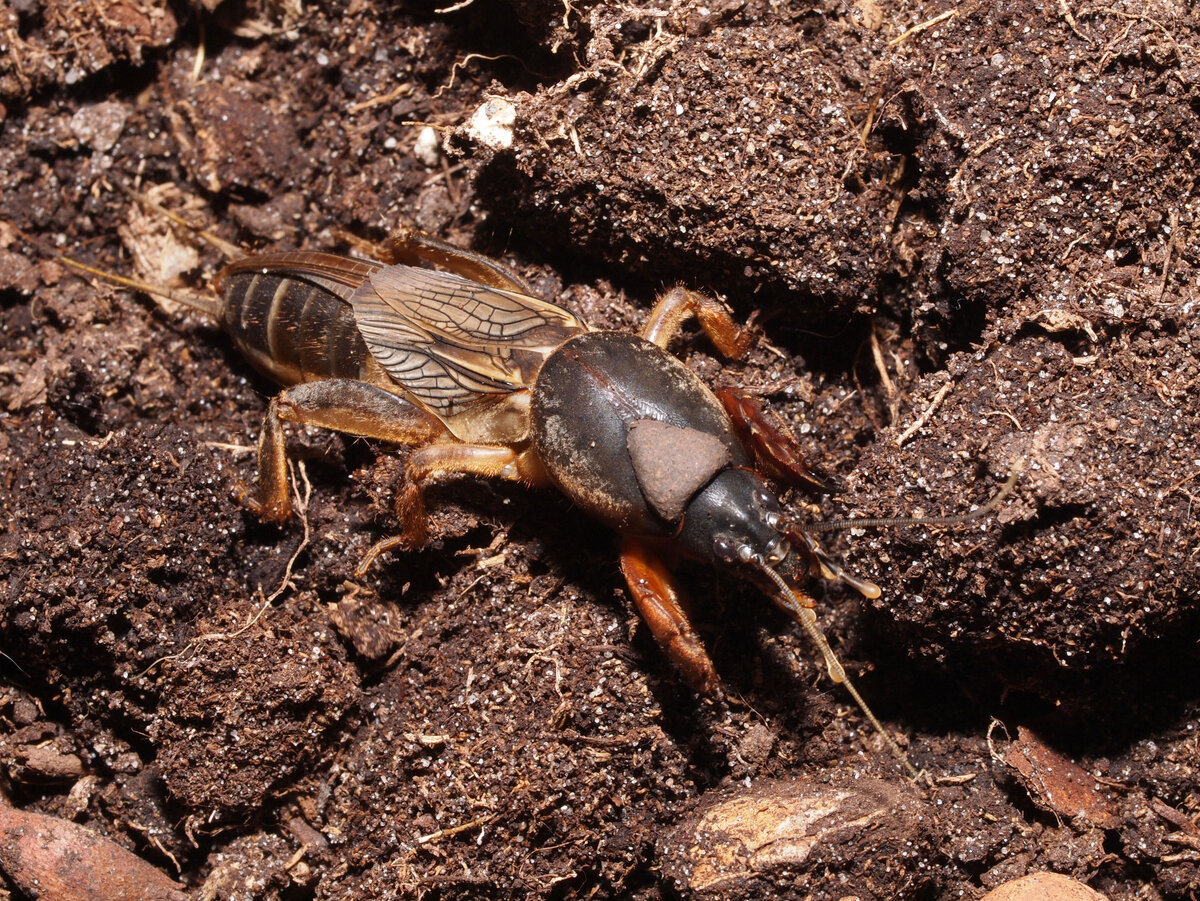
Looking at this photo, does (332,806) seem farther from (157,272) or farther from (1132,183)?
(1132,183)

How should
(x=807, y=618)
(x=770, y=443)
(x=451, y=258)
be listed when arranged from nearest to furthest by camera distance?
1. (x=807, y=618)
2. (x=770, y=443)
3. (x=451, y=258)

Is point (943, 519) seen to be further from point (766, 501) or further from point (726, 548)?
point (726, 548)

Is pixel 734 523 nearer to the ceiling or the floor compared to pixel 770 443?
nearer to the floor

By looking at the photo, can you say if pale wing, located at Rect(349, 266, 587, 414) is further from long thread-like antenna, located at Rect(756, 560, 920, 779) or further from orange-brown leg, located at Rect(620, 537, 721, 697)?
long thread-like antenna, located at Rect(756, 560, 920, 779)

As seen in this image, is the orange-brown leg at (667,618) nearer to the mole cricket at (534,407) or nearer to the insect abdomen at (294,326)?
the mole cricket at (534,407)

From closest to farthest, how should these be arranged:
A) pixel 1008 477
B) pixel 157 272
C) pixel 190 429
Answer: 1. pixel 1008 477
2. pixel 190 429
3. pixel 157 272

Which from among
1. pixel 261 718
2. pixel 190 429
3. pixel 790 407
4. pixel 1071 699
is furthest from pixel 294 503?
pixel 1071 699

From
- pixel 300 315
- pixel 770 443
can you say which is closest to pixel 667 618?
pixel 770 443

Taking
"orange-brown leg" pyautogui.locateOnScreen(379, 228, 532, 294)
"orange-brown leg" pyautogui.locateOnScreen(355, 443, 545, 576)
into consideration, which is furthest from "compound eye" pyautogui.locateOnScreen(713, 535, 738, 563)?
"orange-brown leg" pyautogui.locateOnScreen(379, 228, 532, 294)
